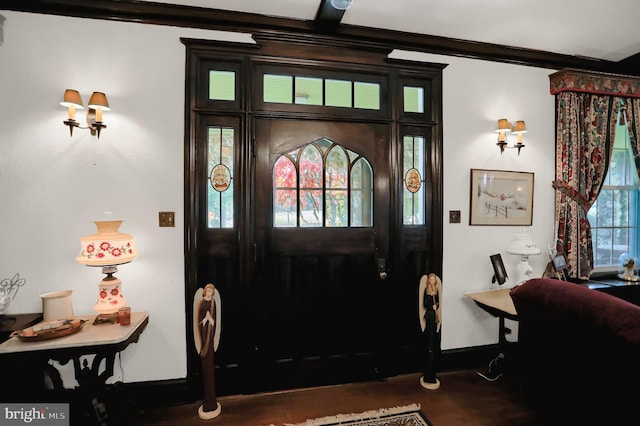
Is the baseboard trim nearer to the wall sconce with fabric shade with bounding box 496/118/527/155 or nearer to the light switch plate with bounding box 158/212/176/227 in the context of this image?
the light switch plate with bounding box 158/212/176/227

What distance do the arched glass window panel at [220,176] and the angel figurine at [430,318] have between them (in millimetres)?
1626

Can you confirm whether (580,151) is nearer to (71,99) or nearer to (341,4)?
(341,4)

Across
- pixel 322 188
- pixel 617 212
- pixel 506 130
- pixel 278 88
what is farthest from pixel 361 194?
pixel 617 212

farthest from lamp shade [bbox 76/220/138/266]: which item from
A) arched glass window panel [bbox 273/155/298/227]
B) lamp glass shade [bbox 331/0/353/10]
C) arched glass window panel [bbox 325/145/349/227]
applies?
lamp glass shade [bbox 331/0/353/10]

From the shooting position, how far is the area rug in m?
2.06

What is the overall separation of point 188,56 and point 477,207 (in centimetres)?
274

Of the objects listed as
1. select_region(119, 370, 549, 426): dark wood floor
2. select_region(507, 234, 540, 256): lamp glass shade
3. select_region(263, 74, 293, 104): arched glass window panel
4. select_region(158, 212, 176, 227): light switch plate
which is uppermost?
select_region(263, 74, 293, 104): arched glass window panel

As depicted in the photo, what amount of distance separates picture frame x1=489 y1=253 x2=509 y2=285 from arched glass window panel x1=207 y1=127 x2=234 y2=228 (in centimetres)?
226

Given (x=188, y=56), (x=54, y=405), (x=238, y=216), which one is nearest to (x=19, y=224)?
(x=54, y=405)

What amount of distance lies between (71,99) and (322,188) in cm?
181

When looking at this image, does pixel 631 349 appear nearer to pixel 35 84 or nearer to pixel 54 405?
pixel 54 405

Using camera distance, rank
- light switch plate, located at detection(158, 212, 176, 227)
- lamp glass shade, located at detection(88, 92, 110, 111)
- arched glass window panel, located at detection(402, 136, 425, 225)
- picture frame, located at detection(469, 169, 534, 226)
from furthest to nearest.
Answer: picture frame, located at detection(469, 169, 534, 226)
arched glass window panel, located at detection(402, 136, 425, 225)
light switch plate, located at detection(158, 212, 176, 227)
lamp glass shade, located at detection(88, 92, 110, 111)

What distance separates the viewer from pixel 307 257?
8.25 ft

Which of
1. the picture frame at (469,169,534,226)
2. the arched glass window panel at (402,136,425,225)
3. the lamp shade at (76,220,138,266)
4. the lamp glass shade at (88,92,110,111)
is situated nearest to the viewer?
the lamp shade at (76,220,138,266)
